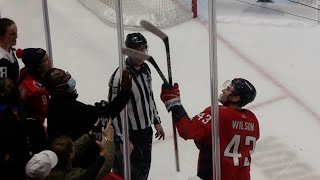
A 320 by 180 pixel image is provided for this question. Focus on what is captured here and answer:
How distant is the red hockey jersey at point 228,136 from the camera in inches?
87.5

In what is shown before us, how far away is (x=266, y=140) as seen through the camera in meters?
3.54

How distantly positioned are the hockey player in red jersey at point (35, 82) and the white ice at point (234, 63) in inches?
30.8

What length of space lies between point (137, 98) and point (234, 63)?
1981 millimetres

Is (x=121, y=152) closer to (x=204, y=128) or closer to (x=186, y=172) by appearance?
(x=204, y=128)

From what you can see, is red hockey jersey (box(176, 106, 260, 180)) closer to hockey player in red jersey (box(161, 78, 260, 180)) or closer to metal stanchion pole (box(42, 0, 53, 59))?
hockey player in red jersey (box(161, 78, 260, 180))

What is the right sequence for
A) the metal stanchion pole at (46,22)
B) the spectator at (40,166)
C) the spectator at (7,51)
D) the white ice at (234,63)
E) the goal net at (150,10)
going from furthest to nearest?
the goal net at (150,10), the white ice at (234,63), the metal stanchion pole at (46,22), the spectator at (7,51), the spectator at (40,166)

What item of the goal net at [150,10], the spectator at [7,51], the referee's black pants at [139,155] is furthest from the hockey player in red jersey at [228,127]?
the goal net at [150,10]

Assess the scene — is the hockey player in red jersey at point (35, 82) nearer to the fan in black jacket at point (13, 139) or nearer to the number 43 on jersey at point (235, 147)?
the fan in black jacket at point (13, 139)

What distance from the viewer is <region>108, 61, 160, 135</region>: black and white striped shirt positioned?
8.28 ft

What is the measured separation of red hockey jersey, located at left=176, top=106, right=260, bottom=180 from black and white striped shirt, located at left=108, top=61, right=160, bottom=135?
35cm

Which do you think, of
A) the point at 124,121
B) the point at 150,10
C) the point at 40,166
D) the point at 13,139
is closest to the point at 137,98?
the point at 124,121

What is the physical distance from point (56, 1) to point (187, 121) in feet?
10.7

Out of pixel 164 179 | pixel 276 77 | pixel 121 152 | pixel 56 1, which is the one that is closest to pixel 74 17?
pixel 56 1

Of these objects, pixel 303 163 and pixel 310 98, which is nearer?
pixel 303 163
